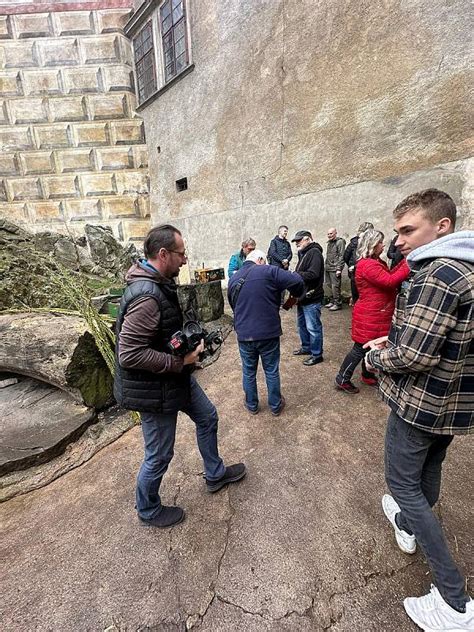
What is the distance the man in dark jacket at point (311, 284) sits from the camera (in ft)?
12.4

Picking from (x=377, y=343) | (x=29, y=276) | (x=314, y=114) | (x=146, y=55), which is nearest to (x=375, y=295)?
(x=377, y=343)

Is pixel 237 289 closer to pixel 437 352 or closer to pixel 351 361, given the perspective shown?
pixel 351 361

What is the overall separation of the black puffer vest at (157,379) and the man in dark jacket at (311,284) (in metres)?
2.41

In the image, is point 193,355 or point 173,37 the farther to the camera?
point 173,37

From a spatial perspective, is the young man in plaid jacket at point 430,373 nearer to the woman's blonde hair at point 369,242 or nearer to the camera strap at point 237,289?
the woman's blonde hair at point 369,242

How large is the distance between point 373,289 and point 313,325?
123 centimetres

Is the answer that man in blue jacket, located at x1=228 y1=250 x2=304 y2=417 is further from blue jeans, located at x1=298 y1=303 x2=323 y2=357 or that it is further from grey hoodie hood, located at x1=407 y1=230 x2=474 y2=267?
grey hoodie hood, located at x1=407 y1=230 x2=474 y2=267

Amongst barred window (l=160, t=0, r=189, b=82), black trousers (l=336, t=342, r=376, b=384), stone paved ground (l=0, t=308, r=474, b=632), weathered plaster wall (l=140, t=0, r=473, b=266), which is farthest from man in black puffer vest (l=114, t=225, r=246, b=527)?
barred window (l=160, t=0, r=189, b=82)

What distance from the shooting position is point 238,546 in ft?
5.94

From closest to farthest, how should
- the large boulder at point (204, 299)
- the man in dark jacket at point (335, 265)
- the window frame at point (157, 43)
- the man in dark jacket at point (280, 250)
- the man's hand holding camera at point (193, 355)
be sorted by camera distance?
the man's hand holding camera at point (193, 355), the large boulder at point (204, 299), the man in dark jacket at point (335, 265), the man in dark jacket at point (280, 250), the window frame at point (157, 43)

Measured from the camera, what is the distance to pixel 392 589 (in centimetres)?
152

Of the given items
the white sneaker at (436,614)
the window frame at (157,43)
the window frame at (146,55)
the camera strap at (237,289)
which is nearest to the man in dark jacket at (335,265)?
the camera strap at (237,289)

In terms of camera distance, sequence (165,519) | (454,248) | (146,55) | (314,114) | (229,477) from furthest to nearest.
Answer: (146,55), (314,114), (229,477), (165,519), (454,248)

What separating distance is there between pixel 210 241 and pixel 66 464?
8286 millimetres
